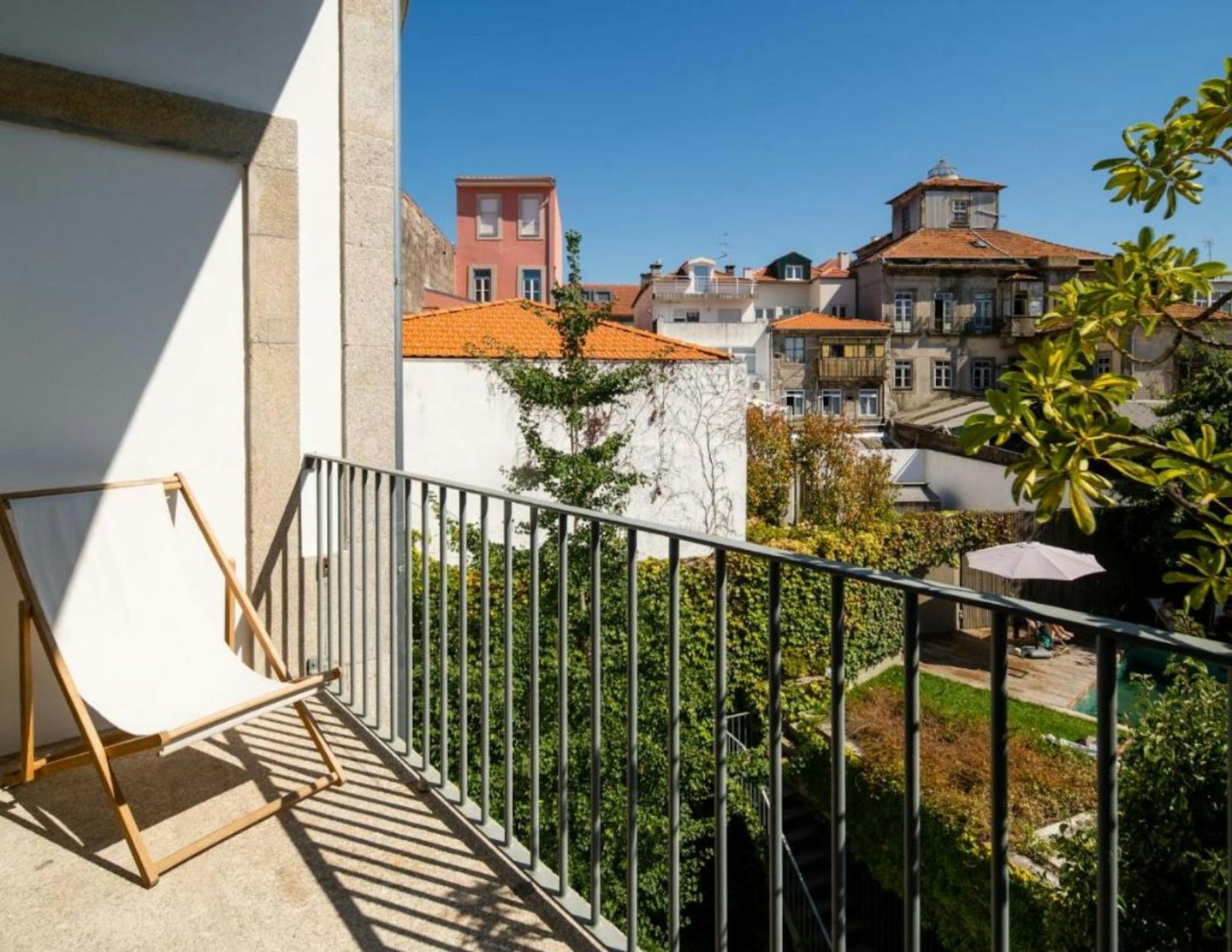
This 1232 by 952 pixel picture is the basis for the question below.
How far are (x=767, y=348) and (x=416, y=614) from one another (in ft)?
92.8

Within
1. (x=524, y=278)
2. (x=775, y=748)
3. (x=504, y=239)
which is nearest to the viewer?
(x=775, y=748)

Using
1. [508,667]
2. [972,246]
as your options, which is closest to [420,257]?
[508,667]

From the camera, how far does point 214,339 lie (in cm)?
321

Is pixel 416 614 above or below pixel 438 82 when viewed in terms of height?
below

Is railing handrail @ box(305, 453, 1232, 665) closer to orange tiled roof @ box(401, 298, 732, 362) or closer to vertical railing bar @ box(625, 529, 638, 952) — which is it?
vertical railing bar @ box(625, 529, 638, 952)

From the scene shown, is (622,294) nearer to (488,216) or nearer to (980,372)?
(488,216)

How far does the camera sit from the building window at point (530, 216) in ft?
106

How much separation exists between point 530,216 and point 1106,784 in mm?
33833

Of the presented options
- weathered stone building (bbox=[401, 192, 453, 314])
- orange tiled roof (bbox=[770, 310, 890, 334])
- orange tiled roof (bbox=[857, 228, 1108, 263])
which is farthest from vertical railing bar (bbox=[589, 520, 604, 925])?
orange tiled roof (bbox=[857, 228, 1108, 263])

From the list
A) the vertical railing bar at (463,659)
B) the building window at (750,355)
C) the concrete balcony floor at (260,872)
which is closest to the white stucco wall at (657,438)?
the concrete balcony floor at (260,872)

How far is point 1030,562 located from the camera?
41.0 ft

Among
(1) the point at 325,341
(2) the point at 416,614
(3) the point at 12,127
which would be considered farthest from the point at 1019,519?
(3) the point at 12,127

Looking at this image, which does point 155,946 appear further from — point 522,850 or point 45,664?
point 45,664

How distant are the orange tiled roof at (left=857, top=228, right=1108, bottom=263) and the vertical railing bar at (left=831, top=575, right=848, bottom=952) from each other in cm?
3515
